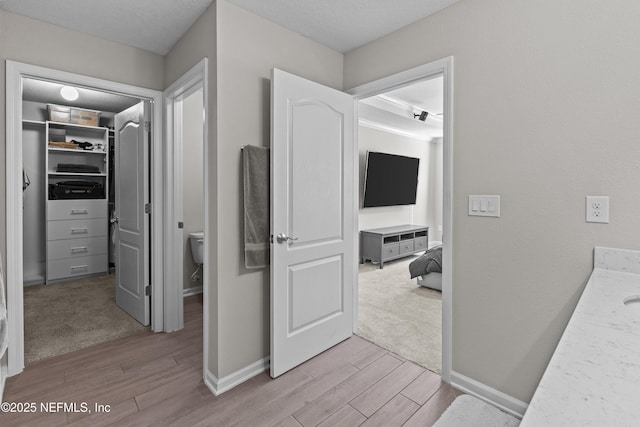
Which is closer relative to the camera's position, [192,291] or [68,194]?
[192,291]

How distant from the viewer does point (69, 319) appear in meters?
3.05

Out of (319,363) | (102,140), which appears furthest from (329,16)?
(102,140)

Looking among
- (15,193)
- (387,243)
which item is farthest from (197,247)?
(387,243)

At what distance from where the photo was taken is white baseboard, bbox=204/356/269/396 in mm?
A: 1983

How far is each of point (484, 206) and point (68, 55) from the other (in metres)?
2.93

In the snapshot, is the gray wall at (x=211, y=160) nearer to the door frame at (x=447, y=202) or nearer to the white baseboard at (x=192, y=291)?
the door frame at (x=447, y=202)

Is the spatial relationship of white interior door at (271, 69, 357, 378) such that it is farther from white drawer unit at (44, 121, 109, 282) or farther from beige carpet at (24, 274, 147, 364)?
white drawer unit at (44, 121, 109, 282)

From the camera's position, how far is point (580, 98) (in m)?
1.57

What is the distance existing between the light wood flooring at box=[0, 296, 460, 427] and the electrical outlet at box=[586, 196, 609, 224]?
124 cm

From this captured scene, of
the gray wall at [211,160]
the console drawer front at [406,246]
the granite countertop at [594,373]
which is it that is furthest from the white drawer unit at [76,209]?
the granite countertop at [594,373]

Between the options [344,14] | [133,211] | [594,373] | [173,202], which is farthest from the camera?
[133,211]

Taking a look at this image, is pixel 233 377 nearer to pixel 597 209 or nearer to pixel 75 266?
pixel 597 209

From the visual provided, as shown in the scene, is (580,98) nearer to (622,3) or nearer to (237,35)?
(622,3)

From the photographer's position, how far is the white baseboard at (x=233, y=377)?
198 cm
